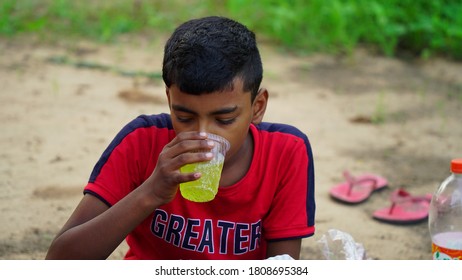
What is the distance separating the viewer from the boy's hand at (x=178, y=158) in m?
2.22

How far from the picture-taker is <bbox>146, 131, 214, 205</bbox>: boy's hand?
7.28 ft

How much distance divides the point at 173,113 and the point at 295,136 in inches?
20.7

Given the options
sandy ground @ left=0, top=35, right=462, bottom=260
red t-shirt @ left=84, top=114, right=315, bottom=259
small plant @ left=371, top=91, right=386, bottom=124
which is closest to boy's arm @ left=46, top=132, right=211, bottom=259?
red t-shirt @ left=84, top=114, right=315, bottom=259

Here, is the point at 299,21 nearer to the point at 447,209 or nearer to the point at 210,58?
the point at 447,209

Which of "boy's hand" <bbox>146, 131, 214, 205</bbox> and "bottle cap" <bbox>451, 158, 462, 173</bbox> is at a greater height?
"boy's hand" <bbox>146, 131, 214, 205</bbox>

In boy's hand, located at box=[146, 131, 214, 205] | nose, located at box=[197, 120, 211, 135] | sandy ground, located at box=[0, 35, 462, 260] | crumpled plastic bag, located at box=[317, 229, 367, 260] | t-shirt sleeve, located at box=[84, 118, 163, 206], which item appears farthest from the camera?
sandy ground, located at box=[0, 35, 462, 260]

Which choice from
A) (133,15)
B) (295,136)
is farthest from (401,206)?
(133,15)

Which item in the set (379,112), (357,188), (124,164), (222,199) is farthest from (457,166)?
(379,112)

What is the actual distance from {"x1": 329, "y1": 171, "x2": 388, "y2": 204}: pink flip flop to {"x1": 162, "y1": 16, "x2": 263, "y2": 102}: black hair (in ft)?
5.09

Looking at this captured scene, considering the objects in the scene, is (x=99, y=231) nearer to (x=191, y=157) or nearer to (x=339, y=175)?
(x=191, y=157)

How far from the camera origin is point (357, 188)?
407 centimetres

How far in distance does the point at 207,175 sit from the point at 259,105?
42cm

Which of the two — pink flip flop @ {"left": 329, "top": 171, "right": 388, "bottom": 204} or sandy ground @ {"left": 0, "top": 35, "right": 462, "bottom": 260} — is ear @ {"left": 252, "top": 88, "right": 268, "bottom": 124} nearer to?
sandy ground @ {"left": 0, "top": 35, "right": 462, "bottom": 260}

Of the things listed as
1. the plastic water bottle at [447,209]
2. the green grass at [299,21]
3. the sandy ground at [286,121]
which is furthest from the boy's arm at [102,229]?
the green grass at [299,21]
